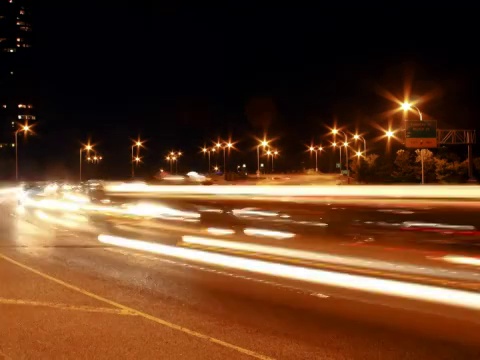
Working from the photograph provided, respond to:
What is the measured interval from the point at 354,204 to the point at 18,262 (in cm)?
881

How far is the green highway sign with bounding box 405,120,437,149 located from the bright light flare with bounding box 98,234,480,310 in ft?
100

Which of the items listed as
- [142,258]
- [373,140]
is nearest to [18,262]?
[142,258]

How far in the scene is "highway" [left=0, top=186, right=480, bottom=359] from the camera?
7.69 meters

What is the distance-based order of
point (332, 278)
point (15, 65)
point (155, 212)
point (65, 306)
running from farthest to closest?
point (15, 65) < point (155, 212) < point (332, 278) < point (65, 306)

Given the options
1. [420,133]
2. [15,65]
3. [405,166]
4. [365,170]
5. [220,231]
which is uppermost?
[15,65]

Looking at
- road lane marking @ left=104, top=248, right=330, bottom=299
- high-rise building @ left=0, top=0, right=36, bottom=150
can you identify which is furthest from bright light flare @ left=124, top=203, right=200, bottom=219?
high-rise building @ left=0, top=0, right=36, bottom=150

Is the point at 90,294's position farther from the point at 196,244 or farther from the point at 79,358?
the point at 196,244

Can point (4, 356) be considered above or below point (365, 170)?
below

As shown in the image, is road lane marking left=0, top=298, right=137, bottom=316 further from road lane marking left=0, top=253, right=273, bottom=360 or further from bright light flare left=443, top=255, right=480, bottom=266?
bright light flare left=443, top=255, right=480, bottom=266

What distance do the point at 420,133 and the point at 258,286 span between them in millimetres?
35202

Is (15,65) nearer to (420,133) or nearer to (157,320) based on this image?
(420,133)

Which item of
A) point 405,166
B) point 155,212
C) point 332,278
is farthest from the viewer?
point 405,166

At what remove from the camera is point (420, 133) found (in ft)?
146

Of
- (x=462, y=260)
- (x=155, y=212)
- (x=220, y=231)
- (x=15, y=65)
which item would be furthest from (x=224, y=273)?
(x=15, y=65)
